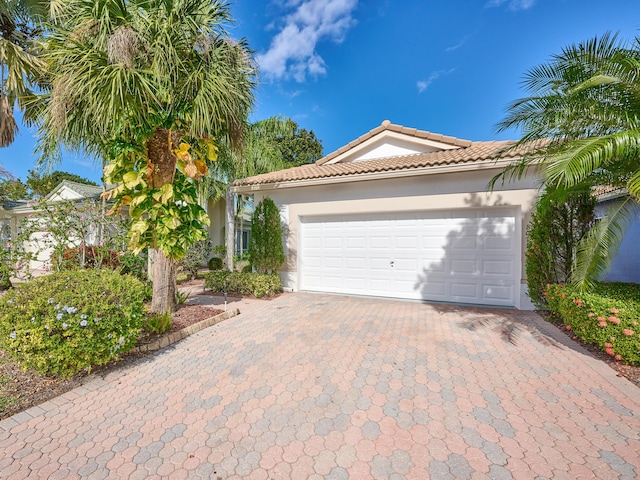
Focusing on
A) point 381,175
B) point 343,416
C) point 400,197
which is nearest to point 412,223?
point 400,197

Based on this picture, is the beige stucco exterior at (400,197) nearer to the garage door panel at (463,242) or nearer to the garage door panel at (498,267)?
the garage door panel at (498,267)

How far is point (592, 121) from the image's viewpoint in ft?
A: 14.0

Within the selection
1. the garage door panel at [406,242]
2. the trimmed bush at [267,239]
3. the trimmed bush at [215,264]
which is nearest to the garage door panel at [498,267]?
the garage door panel at [406,242]

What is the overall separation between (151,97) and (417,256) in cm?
738

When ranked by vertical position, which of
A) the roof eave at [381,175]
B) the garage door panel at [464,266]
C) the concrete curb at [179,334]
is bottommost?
the concrete curb at [179,334]

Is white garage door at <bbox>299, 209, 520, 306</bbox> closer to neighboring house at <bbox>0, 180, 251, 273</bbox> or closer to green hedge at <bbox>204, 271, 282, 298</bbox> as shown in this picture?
green hedge at <bbox>204, 271, 282, 298</bbox>

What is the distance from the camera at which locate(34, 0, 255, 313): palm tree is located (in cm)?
468

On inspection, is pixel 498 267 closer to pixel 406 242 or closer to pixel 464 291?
pixel 464 291

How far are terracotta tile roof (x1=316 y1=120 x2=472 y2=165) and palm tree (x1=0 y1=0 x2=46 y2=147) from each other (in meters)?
9.70

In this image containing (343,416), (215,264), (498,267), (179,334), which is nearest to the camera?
(343,416)

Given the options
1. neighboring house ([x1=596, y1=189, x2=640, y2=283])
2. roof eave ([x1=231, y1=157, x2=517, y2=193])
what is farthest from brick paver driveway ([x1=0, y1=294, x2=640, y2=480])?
neighboring house ([x1=596, y1=189, x2=640, y2=283])

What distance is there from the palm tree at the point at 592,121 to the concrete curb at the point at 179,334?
261 inches

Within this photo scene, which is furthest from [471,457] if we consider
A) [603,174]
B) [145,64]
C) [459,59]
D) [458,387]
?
[459,59]

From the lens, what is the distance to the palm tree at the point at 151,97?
468 cm
